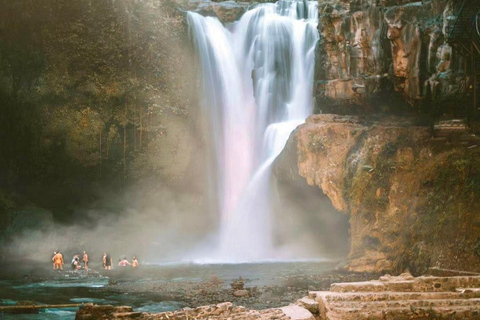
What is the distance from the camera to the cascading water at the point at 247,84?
131ft

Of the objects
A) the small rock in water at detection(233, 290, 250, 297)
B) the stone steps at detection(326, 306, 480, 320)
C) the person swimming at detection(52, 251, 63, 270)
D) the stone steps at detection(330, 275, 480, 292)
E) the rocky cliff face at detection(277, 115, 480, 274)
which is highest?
the rocky cliff face at detection(277, 115, 480, 274)

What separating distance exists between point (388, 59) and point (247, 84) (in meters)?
10.4

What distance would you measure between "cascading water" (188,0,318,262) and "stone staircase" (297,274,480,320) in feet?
73.1

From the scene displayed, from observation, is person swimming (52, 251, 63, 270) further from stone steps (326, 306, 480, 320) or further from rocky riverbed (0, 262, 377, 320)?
stone steps (326, 306, 480, 320)

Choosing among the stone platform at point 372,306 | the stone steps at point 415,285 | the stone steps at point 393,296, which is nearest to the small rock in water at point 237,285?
the stone platform at point 372,306

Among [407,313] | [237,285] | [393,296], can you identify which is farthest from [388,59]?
[407,313]

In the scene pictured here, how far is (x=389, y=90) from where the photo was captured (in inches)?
1427

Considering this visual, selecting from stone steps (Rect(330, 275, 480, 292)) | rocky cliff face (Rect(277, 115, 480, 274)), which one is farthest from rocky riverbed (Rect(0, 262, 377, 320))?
stone steps (Rect(330, 275, 480, 292))

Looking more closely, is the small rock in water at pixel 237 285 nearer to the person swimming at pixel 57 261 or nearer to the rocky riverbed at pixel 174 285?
the rocky riverbed at pixel 174 285

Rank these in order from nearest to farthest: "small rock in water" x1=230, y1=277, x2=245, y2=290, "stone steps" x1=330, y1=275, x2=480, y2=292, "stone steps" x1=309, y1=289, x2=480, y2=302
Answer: "stone steps" x1=309, y1=289, x2=480, y2=302, "stone steps" x1=330, y1=275, x2=480, y2=292, "small rock in water" x1=230, y1=277, x2=245, y2=290

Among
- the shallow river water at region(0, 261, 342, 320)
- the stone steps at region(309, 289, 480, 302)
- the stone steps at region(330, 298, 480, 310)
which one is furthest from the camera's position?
the shallow river water at region(0, 261, 342, 320)

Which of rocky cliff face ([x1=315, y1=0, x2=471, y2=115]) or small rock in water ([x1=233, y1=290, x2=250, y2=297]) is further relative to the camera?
rocky cliff face ([x1=315, y1=0, x2=471, y2=115])

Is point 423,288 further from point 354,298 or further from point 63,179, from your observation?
point 63,179

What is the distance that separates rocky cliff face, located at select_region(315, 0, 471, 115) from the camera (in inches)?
1316
